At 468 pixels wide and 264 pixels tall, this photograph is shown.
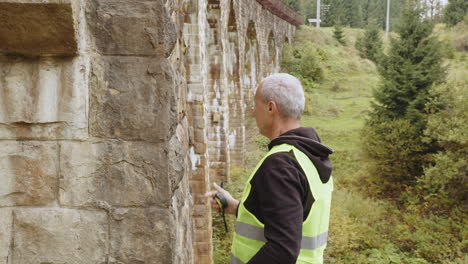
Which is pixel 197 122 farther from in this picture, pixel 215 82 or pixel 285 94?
pixel 285 94

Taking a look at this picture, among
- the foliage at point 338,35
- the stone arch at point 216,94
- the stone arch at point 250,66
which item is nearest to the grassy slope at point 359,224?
the stone arch at point 216,94

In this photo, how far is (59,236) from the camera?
65.7 inches

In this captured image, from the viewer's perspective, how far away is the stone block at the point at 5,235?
1.66 metres

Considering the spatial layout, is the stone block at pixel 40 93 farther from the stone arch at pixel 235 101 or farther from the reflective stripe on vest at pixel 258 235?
the stone arch at pixel 235 101

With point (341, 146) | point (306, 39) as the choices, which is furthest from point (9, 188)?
point (306, 39)

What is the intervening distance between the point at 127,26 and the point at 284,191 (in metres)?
0.93

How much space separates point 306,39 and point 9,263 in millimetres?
33826

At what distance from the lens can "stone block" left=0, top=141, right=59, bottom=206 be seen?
5.37 ft

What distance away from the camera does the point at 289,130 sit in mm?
1930

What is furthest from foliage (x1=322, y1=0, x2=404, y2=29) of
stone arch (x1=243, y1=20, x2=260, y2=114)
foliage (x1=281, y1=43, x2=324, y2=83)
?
stone arch (x1=243, y1=20, x2=260, y2=114)

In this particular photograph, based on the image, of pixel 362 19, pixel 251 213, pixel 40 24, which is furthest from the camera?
pixel 362 19

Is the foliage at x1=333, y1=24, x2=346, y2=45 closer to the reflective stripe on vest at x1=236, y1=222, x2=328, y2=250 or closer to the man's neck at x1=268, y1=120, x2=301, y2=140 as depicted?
the man's neck at x1=268, y1=120, x2=301, y2=140

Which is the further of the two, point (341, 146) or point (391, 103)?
point (341, 146)

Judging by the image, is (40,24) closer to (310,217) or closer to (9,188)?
(9,188)
